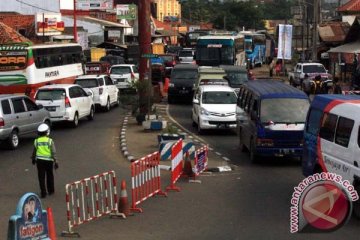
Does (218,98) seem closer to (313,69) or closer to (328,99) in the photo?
(328,99)

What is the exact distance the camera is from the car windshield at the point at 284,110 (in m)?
19.4

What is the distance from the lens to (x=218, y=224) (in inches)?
483

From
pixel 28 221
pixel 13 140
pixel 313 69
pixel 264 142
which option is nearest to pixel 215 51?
pixel 313 69

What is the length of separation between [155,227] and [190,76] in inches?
1075

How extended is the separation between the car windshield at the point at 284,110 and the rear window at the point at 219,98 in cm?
709

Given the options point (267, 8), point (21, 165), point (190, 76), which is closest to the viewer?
point (21, 165)

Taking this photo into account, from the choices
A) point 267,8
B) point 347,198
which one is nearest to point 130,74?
point 347,198

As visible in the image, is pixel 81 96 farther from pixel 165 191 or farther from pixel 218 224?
pixel 218 224

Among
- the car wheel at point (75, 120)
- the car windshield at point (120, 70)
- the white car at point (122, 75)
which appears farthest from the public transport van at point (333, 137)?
the car windshield at point (120, 70)

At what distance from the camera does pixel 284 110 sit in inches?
773

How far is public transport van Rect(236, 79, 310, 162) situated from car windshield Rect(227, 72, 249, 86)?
1437 cm

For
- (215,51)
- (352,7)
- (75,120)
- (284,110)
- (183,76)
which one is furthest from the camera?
(352,7)

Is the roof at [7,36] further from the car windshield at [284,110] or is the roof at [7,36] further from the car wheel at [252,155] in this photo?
the car windshield at [284,110]

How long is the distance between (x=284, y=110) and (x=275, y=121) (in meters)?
0.55
